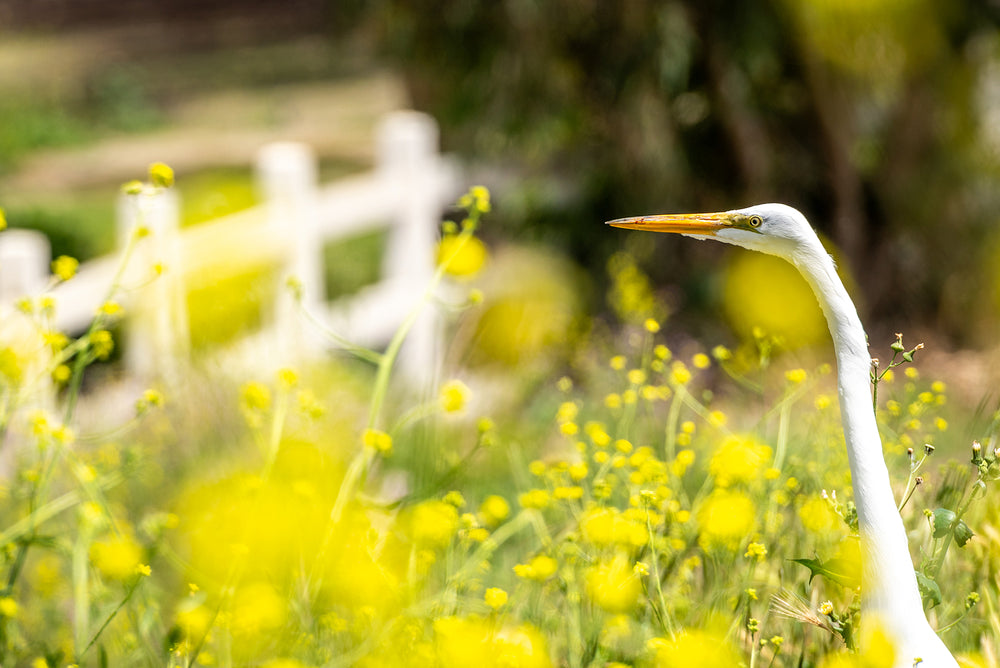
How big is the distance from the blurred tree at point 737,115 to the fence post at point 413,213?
0.32 metres

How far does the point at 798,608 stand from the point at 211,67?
1752cm

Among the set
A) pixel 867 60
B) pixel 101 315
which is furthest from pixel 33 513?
pixel 867 60

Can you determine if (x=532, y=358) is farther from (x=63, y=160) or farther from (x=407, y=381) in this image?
(x=63, y=160)

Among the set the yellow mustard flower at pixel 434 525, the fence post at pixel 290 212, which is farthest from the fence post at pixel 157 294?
the yellow mustard flower at pixel 434 525

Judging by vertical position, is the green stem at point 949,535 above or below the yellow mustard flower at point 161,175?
below

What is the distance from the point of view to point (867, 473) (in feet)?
4.45

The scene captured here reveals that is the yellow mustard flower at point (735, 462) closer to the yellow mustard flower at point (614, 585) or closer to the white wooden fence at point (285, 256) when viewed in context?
the yellow mustard flower at point (614, 585)

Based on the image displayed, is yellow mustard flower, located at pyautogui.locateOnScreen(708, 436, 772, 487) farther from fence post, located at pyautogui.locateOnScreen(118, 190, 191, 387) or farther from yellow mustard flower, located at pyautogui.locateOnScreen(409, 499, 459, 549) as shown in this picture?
fence post, located at pyautogui.locateOnScreen(118, 190, 191, 387)

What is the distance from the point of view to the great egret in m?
1.36

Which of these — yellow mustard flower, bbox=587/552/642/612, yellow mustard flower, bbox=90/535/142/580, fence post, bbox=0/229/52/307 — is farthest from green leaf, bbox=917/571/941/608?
fence post, bbox=0/229/52/307

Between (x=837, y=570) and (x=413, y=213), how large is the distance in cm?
423

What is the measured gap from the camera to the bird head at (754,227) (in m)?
1.38

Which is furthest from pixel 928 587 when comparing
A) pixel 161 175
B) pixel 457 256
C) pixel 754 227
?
pixel 161 175

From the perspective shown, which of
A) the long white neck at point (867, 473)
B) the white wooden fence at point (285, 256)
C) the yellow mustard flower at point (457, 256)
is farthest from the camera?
the white wooden fence at point (285, 256)
